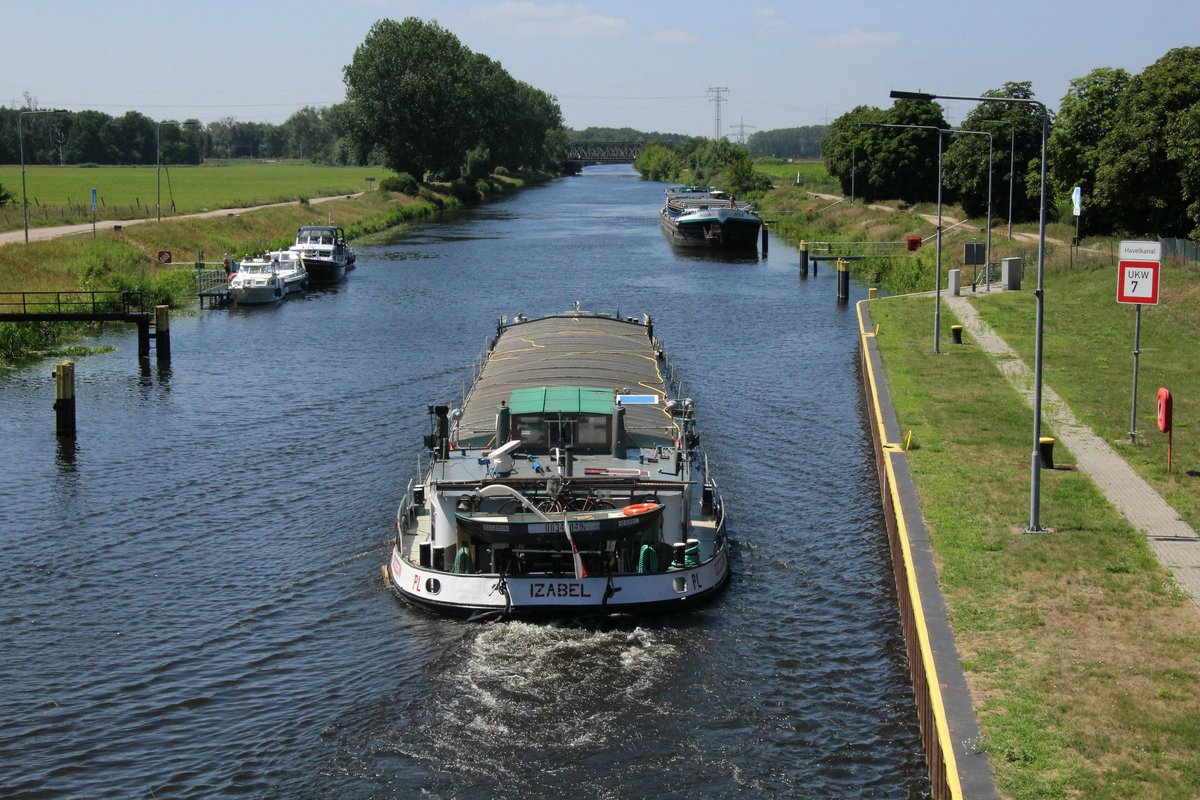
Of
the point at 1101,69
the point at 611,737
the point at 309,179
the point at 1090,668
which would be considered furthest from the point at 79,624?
the point at 309,179

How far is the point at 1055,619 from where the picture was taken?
70.9 feet

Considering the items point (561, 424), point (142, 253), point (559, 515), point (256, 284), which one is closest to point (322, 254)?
point (142, 253)

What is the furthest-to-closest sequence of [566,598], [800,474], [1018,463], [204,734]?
[800,474]
[1018,463]
[566,598]
[204,734]

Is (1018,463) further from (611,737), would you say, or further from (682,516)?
(611,737)

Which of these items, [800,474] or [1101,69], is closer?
[800,474]

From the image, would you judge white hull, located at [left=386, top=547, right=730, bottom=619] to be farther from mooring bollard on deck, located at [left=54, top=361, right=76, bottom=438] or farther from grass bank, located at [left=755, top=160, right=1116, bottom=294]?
grass bank, located at [left=755, top=160, right=1116, bottom=294]

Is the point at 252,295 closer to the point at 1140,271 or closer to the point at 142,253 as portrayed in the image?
the point at 142,253

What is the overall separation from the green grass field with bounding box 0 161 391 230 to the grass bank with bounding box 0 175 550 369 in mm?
6394

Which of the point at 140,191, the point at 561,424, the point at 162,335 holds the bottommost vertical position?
the point at 162,335

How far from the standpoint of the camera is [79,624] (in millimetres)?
25609

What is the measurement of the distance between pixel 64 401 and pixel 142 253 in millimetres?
37988

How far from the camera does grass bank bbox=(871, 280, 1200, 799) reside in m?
16.8

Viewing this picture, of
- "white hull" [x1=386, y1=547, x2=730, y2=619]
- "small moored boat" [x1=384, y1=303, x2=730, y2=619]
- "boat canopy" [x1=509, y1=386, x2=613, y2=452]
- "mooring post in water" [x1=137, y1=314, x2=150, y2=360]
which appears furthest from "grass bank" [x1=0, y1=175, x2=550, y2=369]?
"white hull" [x1=386, y1=547, x2=730, y2=619]

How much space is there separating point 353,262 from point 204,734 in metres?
68.6
